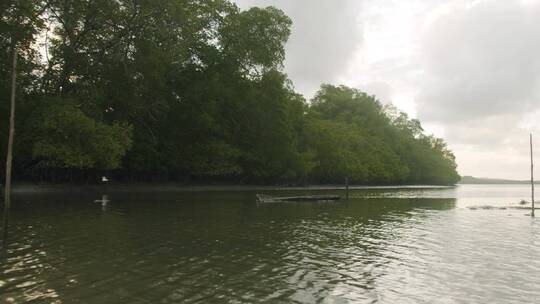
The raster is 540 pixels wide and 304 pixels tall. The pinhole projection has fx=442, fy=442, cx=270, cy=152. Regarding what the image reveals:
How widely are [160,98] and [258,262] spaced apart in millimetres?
51703

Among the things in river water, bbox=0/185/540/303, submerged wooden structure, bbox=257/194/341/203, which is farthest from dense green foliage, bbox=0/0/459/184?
river water, bbox=0/185/540/303

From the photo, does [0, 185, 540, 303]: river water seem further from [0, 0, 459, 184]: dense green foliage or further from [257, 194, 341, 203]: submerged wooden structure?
[0, 0, 459, 184]: dense green foliage

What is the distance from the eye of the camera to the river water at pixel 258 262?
41.8 ft

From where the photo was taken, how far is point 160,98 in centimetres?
6494

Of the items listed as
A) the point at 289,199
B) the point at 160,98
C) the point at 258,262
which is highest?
the point at 160,98

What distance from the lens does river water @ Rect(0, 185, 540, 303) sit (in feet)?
41.8

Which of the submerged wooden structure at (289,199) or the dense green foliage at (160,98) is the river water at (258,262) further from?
the dense green foliage at (160,98)

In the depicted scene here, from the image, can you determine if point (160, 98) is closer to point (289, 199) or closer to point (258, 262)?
point (289, 199)

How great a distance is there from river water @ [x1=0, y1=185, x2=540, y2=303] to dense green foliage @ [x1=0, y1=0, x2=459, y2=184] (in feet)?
78.4

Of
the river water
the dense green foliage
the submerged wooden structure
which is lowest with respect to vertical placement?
the river water

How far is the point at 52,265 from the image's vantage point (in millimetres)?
15578

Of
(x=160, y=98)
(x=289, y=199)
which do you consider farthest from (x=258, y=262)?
(x=160, y=98)

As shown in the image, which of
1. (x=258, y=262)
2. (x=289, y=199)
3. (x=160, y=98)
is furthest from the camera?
(x=160, y=98)

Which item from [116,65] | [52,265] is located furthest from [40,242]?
[116,65]
